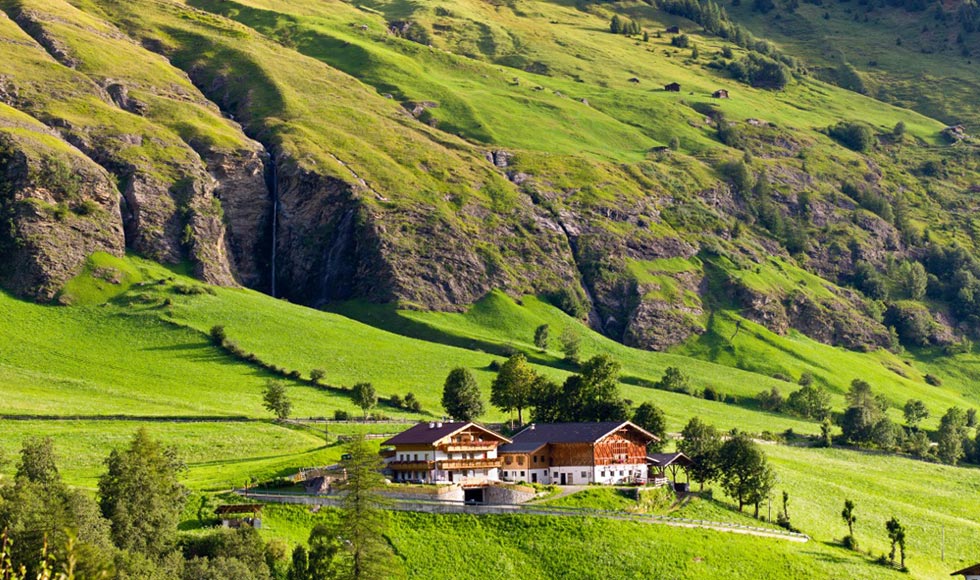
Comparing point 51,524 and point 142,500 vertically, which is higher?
point 51,524

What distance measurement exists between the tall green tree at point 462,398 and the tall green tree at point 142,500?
2185 inches

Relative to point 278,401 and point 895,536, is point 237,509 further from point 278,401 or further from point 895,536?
point 895,536

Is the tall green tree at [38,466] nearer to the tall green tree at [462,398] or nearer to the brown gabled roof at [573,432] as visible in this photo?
the brown gabled roof at [573,432]

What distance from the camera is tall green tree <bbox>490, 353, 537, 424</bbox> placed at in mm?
139750

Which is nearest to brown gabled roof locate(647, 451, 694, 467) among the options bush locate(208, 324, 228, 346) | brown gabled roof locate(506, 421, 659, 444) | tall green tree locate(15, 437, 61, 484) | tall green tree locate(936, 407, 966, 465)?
brown gabled roof locate(506, 421, 659, 444)

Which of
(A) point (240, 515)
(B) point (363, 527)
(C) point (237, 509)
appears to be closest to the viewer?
(B) point (363, 527)

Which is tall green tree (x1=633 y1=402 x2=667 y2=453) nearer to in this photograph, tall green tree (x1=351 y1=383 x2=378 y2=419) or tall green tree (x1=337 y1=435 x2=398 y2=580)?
tall green tree (x1=351 y1=383 x2=378 y2=419)

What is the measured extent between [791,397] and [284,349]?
8578cm

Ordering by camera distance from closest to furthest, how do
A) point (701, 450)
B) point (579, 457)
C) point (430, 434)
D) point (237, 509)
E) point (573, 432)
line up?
point (237, 509) → point (430, 434) → point (579, 457) → point (573, 432) → point (701, 450)

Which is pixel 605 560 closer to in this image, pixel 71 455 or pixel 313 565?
pixel 313 565

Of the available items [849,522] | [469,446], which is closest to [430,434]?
[469,446]

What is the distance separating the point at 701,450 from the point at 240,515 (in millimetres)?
49994

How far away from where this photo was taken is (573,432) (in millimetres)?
118250

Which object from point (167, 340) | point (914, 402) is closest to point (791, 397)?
point (914, 402)
